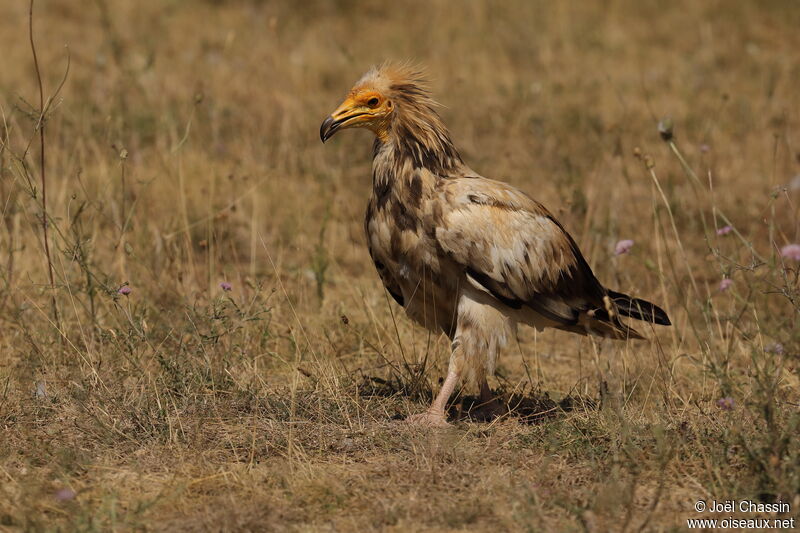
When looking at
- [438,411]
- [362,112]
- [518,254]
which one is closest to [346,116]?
[362,112]

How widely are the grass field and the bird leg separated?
14 centimetres

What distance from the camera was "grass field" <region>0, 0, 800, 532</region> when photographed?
3.57m

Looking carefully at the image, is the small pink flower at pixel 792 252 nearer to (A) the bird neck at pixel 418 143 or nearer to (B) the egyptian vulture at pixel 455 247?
(B) the egyptian vulture at pixel 455 247

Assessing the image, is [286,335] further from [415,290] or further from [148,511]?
[148,511]

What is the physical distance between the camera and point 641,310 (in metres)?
4.78

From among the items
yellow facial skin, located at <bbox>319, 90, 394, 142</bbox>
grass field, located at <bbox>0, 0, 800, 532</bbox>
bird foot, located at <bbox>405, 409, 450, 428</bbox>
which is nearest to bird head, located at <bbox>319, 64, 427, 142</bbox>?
yellow facial skin, located at <bbox>319, 90, 394, 142</bbox>

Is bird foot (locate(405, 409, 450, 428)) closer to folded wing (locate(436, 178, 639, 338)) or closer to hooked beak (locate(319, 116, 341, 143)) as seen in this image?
folded wing (locate(436, 178, 639, 338))

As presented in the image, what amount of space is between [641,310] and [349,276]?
2219mm

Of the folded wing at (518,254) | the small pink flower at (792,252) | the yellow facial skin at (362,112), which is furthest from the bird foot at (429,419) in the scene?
the small pink flower at (792,252)

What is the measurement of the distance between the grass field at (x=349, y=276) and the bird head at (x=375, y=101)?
2.40 feet

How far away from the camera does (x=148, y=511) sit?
3.39 m

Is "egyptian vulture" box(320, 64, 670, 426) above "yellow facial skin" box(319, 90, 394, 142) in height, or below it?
below

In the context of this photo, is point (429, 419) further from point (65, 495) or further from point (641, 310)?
point (65, 495)

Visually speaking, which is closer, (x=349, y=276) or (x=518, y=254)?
(x=518, y=254)
